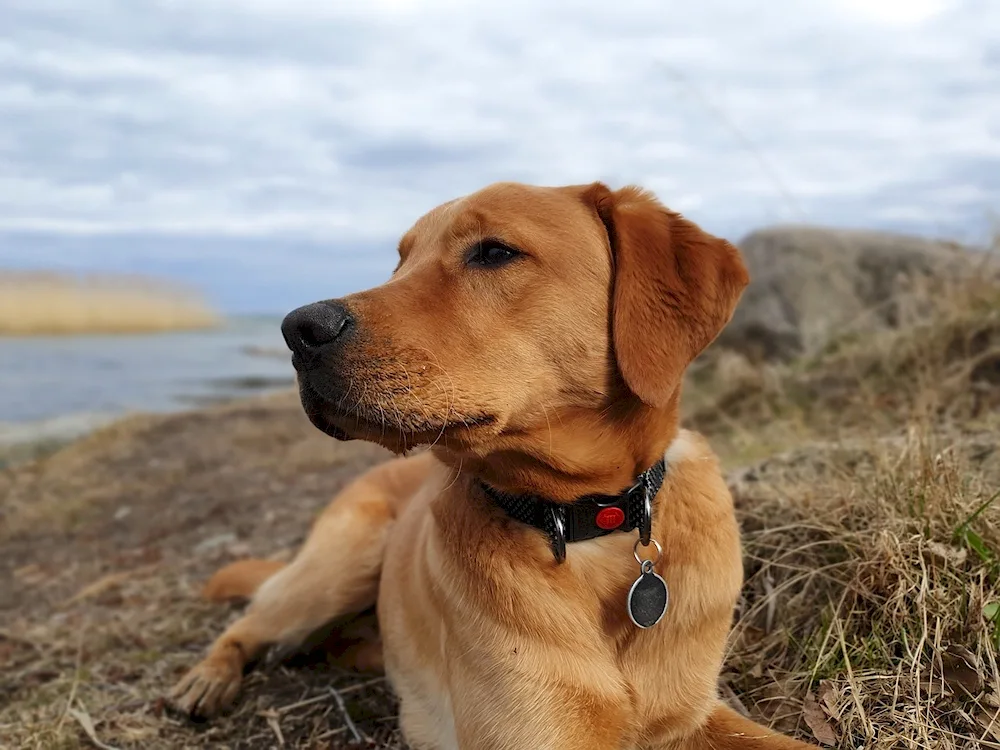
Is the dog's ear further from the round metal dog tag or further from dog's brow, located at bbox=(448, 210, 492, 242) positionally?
the round metal dog tag

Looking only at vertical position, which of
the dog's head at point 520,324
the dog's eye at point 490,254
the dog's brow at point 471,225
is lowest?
the dog's head at point 520,324

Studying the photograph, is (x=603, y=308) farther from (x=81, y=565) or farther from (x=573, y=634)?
(x=81, y=565)

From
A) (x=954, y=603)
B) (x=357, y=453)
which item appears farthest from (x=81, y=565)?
(x=954, y=603)

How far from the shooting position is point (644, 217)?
A: 2732 mm

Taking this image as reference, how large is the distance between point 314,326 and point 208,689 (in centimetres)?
213

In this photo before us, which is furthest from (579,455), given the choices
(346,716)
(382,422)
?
(346,716)

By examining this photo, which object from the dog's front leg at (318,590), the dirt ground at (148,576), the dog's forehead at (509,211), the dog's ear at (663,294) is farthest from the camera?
the dog's front leg at (318,590)

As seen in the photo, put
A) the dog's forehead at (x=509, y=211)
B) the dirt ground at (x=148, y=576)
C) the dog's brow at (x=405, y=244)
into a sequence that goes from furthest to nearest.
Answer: the dirt ground at (x=148, y=576), the dog's brow at (x=405, y=244), the dog's forehead at (x=509, y=211)

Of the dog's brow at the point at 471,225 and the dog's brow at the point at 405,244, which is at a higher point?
the dog's brow at the point at 471,225

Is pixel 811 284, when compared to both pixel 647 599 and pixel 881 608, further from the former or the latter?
pixel 647 599

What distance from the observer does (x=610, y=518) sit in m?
2.61

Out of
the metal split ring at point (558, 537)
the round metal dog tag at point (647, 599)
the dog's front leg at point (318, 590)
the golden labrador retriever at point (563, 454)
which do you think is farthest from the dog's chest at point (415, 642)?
the round metal dog tag at point (647, 599)

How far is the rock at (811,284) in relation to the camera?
9992mm

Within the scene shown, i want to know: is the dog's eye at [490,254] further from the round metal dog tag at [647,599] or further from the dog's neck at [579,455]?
the round metal dog tag at [647,599]
